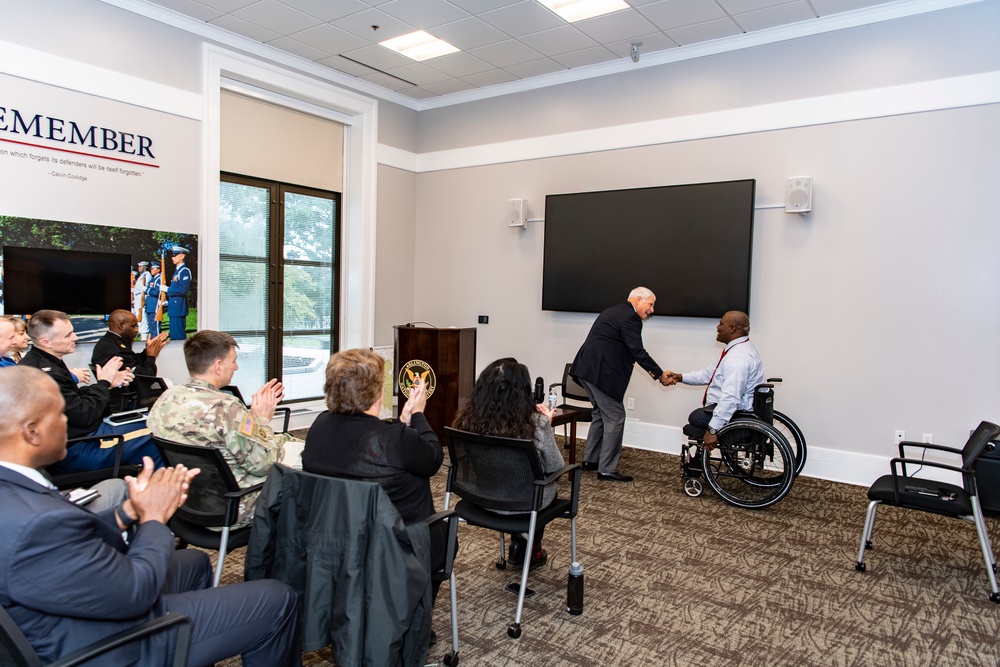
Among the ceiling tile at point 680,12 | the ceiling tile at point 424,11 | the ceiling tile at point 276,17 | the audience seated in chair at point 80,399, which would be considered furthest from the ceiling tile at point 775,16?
the audience seated in chair at point 80,399

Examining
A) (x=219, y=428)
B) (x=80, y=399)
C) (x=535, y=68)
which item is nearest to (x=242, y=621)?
(x=219, y=428)

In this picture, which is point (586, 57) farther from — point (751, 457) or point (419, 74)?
point (751, 457)

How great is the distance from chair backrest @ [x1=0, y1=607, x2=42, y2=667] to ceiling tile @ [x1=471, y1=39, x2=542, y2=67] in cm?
576

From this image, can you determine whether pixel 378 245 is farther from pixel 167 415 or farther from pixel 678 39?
pixel 167 415

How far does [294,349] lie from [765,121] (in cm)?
513

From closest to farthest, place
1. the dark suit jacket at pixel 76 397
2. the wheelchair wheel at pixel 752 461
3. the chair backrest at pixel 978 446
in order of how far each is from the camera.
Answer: the chair backrest at pixel 978 446 → the dark suit jacket at pixel 76 397 → the wheelchair wheel at pixel 752 461

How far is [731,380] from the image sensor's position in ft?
15.0

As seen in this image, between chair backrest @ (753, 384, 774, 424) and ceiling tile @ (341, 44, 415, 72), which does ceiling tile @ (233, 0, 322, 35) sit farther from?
chair backrest @ (753, 384, 774, 424)

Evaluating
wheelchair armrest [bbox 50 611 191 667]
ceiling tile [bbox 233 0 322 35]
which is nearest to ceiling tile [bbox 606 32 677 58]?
ceiling tile [bbox 233 0 322 35]

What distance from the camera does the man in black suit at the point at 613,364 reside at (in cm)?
526

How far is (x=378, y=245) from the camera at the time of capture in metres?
7.53

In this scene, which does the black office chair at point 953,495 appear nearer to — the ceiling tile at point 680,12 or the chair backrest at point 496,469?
the chair backrest at point 496,469

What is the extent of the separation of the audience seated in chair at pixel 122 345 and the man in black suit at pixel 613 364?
135 inches

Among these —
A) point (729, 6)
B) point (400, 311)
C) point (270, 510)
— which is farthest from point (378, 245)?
point (270, 510)
